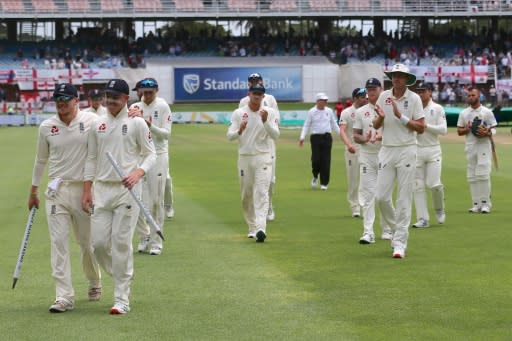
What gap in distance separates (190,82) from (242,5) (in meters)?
10.1

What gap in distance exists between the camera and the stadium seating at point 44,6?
82125 mm

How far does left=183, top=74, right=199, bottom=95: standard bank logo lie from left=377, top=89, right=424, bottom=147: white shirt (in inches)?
2517

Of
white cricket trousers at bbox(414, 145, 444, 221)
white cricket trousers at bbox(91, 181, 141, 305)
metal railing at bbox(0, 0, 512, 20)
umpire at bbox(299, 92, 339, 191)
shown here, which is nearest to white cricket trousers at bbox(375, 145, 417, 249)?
white cricket trousers at bbox(414, 145, 444, 221)

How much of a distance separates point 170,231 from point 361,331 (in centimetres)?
804

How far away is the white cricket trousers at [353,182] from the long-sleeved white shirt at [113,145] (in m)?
8.89

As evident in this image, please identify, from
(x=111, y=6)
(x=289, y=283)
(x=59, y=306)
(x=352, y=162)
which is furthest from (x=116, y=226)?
(x=111, y=6)

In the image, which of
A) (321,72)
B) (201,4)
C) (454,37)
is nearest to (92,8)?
(201,4)

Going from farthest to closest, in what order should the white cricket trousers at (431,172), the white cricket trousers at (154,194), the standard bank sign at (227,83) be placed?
1. the standard bank sign at (227,83)
2. the white cricket trousers at (431,172)
3. the white cricket trousers at (154,194)

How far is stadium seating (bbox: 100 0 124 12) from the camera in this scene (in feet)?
270

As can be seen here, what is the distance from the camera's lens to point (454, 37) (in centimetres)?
8650

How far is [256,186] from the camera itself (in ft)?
49.4

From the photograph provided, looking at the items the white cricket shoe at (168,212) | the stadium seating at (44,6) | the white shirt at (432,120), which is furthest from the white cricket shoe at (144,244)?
the stadium seating at (44,6)

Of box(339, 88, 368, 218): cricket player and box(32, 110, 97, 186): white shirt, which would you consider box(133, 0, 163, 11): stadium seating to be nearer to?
box(339, 88, 368, 218): cricket player

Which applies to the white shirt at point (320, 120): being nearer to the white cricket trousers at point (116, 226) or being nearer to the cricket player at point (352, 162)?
the cricket player at point (352, 162)
